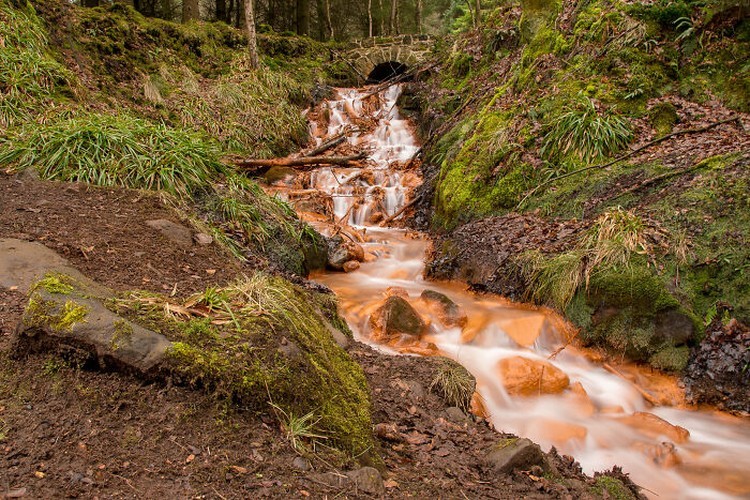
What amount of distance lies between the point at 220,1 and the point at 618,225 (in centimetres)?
1849

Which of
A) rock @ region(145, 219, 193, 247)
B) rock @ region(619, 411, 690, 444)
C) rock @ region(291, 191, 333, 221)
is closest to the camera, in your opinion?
rock @ region(619, 411, 690, 444)

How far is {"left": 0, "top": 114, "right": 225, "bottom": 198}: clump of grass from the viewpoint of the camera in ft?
18.0

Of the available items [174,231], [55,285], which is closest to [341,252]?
[174,231]

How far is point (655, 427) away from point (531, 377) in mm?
1085

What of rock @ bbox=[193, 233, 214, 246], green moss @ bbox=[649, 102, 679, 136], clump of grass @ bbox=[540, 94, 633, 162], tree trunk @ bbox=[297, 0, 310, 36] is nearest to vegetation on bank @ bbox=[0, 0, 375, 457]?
rock @ bbox=[193, 233, 214, 246]

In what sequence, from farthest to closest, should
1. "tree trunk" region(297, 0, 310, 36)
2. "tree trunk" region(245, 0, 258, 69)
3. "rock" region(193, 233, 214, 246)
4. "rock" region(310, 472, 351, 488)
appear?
"tree trunk" region(297, 0, 310, 36) < "tree trunk" region(245, 0, 258, 69) < "rock" region(193, 233, 214, 246) < "rock" region(310, 472, 351, 488)

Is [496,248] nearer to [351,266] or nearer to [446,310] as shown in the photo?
[446,310]

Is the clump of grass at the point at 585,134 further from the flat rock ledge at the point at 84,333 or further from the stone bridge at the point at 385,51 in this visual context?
the stone bridge at the point at 385,51

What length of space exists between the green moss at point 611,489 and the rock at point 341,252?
473cm

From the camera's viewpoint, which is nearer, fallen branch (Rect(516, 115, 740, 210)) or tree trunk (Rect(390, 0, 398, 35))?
fallen branch (Rect(516, 115, 740, 210))

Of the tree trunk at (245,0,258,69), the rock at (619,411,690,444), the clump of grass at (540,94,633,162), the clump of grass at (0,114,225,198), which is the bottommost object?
the rock at (619,411,690,444)

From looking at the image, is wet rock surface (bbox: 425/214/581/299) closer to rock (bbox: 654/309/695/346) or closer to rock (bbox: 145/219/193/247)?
rock (bbox: 654/309/695/346)

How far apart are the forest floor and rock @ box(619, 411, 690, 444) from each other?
1.23 meters

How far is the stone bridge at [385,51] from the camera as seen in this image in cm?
1784
